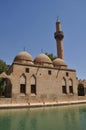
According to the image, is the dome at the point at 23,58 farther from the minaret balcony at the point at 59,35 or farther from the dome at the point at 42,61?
the minaret balcony at the point at 59,35

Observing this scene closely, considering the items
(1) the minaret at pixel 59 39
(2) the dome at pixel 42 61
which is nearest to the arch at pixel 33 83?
(2) the dome at pixel 42 61

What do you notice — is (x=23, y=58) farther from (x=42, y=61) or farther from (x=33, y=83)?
(x=33, y=83)

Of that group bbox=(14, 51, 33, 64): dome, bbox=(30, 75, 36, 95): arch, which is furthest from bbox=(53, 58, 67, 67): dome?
bbox=(30, 75, 36, 95): arch

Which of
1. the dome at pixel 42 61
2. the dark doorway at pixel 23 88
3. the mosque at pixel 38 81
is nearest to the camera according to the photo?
the mosque at pixel 38 81

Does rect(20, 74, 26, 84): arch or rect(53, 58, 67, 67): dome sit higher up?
rect(53, 58, 67, 67): dome

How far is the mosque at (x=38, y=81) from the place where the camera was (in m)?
21.7

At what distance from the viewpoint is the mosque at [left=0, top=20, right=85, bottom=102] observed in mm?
21672

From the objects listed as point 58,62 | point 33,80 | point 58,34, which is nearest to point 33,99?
point 33,80

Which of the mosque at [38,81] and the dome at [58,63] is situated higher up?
the dome at [58,63]

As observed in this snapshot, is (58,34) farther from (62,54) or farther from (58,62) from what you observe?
(58,62)

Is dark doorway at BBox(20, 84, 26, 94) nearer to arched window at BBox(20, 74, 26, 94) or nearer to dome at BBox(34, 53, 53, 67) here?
arched window at BBox(20, 74, 26, 94)

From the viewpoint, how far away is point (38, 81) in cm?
2383

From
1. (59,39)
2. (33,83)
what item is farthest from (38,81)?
(59,39)

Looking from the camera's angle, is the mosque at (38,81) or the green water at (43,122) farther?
the mosque at (38,81)
